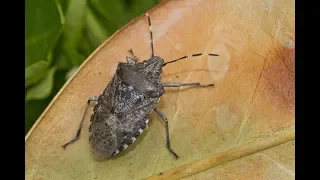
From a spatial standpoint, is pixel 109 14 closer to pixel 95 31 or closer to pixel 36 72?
pixel 95 31

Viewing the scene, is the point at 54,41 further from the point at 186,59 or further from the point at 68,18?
the point at 186,59

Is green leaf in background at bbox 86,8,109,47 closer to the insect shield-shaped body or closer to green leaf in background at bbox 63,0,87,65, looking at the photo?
green leaf in background at bbox 63,0,87,65

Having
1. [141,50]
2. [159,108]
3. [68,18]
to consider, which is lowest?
[159,108]

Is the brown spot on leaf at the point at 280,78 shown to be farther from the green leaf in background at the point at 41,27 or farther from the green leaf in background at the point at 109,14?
the green leaf in background at the point at 41,27

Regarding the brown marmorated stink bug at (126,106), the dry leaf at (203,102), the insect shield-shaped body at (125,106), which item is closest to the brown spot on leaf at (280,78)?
the dry leaf at (203,102)
